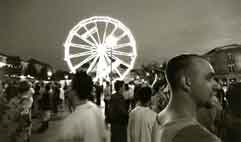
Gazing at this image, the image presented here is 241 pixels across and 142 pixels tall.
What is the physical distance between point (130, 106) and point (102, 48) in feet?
1.31

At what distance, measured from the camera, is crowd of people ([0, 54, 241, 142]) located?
4.72ft

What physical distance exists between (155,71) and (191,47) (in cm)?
23

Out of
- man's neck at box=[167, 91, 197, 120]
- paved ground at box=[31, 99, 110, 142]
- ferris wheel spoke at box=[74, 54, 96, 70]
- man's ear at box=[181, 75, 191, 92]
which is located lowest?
paved ground at box=[31, 99, 110, 142]

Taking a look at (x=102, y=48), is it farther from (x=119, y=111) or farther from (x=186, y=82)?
(x=186, y=82)

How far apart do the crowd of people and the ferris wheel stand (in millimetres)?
66

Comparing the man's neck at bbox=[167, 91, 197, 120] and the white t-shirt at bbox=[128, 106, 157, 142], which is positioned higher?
the man's neck at bbox=[167, 91, 197, 120]

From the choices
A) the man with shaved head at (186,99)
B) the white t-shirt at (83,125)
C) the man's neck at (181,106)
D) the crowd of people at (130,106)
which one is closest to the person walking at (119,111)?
the crowd of people at (130,106)

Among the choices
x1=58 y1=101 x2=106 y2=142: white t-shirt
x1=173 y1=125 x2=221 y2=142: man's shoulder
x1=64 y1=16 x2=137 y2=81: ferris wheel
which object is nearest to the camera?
x1=173 y1=125 x2=221 y2=142: man's shoulder

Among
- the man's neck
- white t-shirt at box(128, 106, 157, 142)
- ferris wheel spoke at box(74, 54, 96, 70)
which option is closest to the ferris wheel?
ferris wheel spoke at box(74, 54, 96, 70)

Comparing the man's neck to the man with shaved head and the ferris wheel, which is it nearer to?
the man with shaved head

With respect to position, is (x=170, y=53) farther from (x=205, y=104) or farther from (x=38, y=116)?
(x=38, y=116)

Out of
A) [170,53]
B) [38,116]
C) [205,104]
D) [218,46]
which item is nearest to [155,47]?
[170,53]

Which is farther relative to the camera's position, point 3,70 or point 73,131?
point 3,70

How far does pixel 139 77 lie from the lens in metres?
1.78
